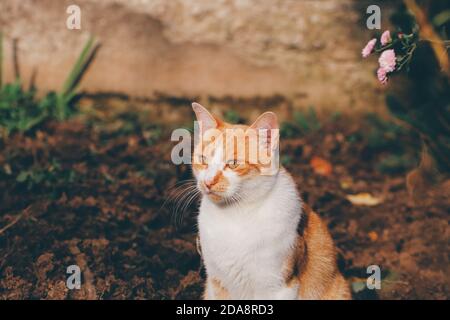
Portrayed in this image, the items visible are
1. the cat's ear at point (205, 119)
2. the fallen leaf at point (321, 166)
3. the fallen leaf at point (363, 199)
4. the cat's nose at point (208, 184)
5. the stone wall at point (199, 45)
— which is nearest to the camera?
the cat's nose at point (208, 184)

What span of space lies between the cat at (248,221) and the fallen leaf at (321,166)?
158 cm

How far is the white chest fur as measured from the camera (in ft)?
8.95

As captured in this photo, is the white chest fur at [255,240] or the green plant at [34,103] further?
the green plant at [34,103]

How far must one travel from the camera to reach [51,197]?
3.72 meters

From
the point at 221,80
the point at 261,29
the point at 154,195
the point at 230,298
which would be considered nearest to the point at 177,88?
the point at 221,80

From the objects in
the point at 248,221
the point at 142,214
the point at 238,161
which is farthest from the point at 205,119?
the point at 142,214

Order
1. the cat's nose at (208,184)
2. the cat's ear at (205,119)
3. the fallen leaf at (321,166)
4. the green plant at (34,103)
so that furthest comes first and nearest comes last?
the fallen leaf at (321,166), the green plant at (34,103), the cat's ear at (205,119), the cat's nose at (208,184)

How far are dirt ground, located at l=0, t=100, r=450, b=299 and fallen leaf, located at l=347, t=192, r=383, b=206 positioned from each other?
0.03 metres

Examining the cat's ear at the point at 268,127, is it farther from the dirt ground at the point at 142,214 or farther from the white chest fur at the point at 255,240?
the dirt ground at the point at 142,214

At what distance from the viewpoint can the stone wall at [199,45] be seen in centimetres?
473

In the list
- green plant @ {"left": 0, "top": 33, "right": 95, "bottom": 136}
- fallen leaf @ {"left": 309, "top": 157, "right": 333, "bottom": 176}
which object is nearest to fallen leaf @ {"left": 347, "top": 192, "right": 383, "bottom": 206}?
fallen leaf @ {"left": 309, "top": 157, "right": 333, "bottom": 176}

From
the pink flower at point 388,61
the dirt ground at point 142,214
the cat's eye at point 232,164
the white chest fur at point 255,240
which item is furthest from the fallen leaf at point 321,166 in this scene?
the cat's eye at point 232,164

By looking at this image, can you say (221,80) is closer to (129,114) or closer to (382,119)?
(129,114)

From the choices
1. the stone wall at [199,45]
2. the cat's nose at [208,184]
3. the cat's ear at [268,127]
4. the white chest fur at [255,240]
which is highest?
the stone wall at [199,45]
